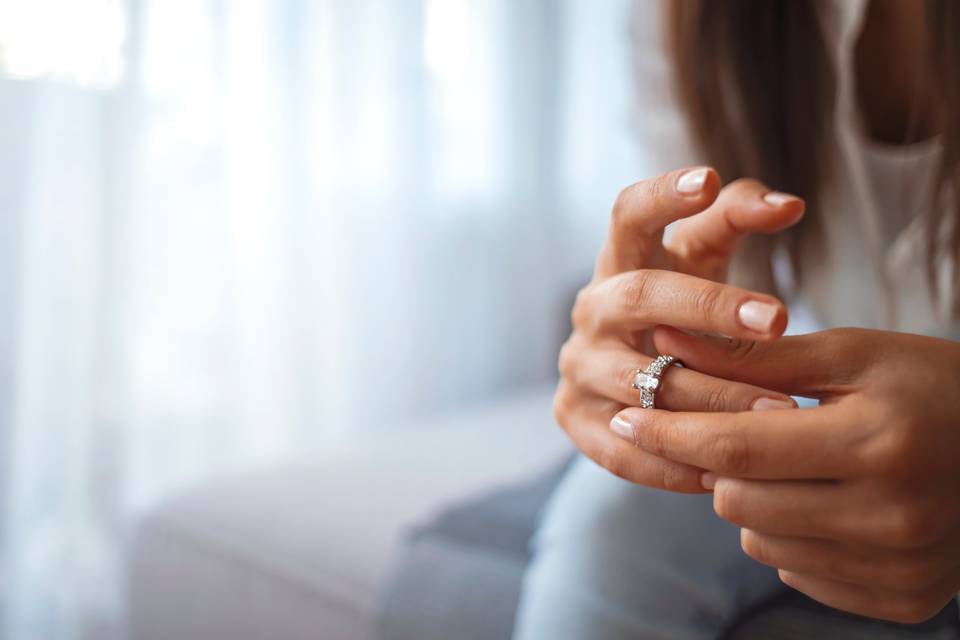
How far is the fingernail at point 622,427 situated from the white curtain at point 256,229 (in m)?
0.63

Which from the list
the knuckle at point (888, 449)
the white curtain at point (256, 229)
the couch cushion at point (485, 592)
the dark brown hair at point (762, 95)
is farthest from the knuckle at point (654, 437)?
the white curtain at point (256, 229)

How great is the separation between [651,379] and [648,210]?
105 mm

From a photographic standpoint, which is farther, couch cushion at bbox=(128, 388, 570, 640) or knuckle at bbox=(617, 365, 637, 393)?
couch cushion at bbox=(128, 388, 570, 640)

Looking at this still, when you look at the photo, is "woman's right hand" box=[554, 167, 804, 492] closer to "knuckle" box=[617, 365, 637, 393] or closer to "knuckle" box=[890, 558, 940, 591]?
"knuckle" box=[617, 365, 637, 393]

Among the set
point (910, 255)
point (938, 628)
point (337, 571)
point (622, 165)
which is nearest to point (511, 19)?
point (622, 165)

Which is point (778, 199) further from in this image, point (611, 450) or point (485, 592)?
point (485, 592)

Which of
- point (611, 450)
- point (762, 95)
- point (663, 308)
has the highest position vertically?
point (762, 95)

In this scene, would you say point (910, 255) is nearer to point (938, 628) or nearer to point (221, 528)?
point (938, 628)

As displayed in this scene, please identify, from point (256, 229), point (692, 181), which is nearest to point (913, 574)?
point (692, 181)

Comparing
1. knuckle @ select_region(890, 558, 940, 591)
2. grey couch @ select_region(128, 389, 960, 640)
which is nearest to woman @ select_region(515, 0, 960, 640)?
knuckle @ select_region(890, 558, 940, 591)

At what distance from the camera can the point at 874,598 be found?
0.44m

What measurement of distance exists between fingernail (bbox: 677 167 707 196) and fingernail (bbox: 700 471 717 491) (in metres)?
0.17

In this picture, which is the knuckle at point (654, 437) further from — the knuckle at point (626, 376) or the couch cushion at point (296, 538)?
the couch cushion at point (296, 538)

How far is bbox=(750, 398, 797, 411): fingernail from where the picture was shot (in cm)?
42
